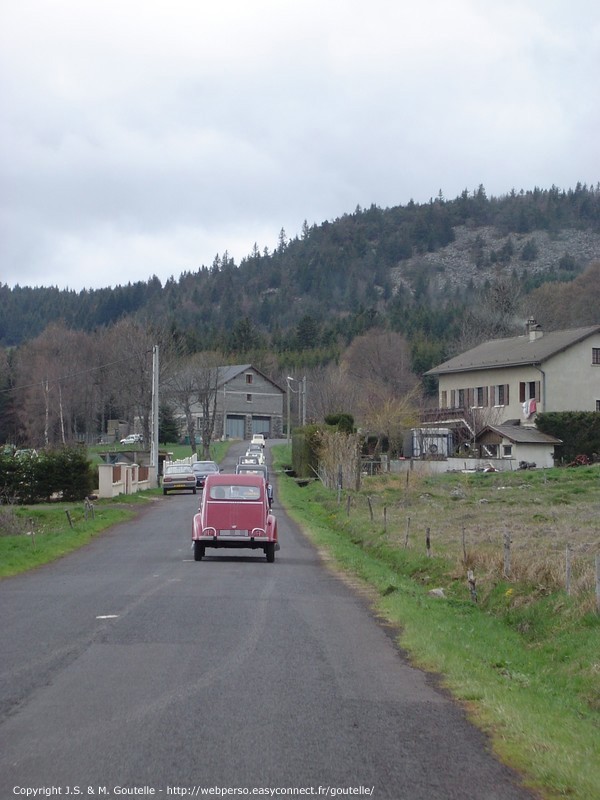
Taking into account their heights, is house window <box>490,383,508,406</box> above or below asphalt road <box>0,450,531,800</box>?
above

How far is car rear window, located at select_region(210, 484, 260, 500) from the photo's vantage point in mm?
23578

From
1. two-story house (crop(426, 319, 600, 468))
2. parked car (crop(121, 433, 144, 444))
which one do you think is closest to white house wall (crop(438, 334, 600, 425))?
two-story house (crop(426, 319, 600, 468))

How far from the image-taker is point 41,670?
984 centimetres

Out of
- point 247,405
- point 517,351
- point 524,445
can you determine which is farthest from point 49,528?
point 247,405

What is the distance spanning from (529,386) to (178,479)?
88.5ft

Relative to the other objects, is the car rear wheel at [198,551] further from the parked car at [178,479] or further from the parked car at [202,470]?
the parked car at [202,470]

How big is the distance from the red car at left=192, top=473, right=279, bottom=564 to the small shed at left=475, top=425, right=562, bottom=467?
40.5 meters

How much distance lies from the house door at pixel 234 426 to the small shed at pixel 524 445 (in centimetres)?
4902

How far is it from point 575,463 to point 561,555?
4623 cm

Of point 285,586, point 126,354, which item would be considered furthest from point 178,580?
point 126,354

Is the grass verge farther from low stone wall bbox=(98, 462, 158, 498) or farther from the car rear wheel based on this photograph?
the car rear wheel

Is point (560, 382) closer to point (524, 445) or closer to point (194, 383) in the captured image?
point (524, 445)

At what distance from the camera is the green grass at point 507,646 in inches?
289

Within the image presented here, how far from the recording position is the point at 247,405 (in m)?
111
